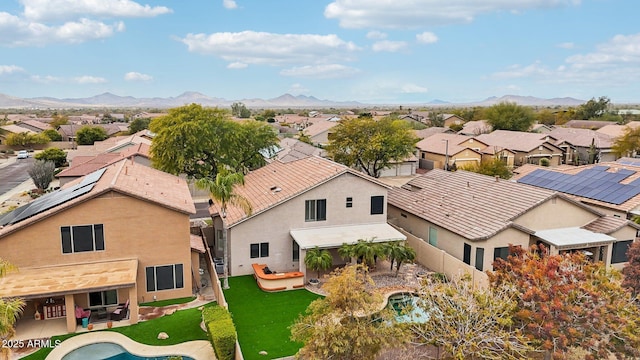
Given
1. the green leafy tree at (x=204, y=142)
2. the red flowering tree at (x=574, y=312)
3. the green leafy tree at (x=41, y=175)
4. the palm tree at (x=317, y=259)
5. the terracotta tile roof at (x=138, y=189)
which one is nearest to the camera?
the red flowering tree at (x=574, y=312)

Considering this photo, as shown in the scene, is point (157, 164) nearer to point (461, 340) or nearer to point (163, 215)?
point (163, 215)

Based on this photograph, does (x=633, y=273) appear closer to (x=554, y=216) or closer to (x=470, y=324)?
(x=554, y=216)

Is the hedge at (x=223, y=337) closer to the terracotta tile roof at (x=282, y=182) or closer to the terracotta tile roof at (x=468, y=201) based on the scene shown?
the terracotta tile roof at (x=282, y=182)

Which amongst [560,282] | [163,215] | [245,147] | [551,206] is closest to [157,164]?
[245,147]

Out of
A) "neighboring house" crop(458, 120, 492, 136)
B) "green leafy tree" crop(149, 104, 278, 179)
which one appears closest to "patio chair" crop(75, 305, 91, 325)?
"green leafy tree" crop(149, 104, 278, 179)

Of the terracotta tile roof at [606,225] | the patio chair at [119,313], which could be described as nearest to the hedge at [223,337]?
the patio chair at [119,313]

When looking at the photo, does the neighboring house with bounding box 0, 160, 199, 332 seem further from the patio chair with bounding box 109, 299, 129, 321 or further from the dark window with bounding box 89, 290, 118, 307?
the patio chair with bounding box 109, 299, 129, 321
